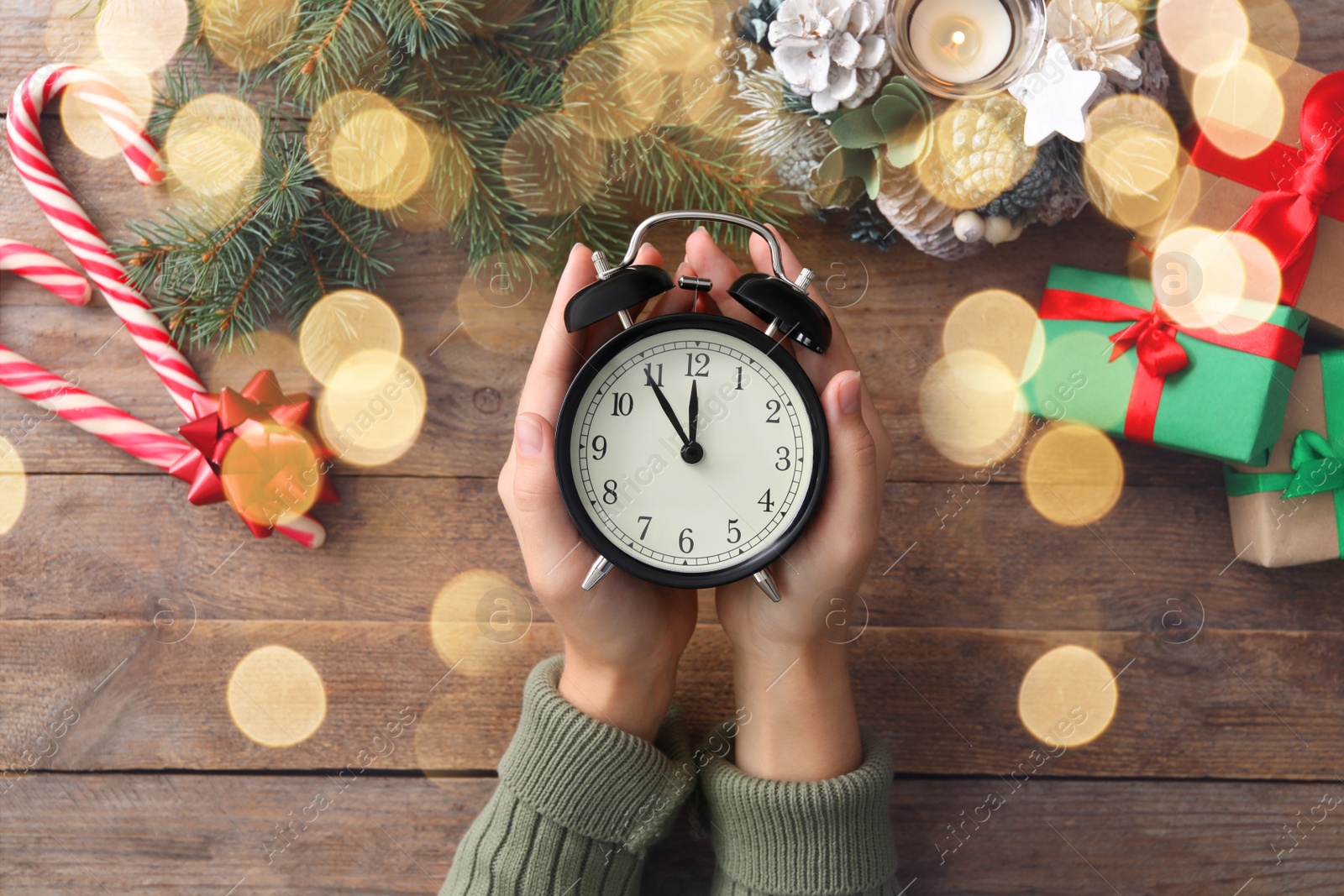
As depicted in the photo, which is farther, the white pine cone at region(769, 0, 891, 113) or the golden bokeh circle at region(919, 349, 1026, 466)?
the golden bokeh circle at region(919, 349, 1026, 466)

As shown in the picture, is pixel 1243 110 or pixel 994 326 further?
pixel 994 326

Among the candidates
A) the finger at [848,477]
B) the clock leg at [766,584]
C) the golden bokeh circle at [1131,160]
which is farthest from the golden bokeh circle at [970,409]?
the clock leg at [766,584]

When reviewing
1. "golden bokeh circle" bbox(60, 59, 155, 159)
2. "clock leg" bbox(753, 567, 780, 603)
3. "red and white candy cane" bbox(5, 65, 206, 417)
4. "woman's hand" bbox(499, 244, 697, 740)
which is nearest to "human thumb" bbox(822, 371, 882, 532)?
"clock leg" bbox(753, 567, 780, 603)

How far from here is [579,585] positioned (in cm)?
101

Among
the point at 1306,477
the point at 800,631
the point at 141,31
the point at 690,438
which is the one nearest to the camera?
the point at 690,438

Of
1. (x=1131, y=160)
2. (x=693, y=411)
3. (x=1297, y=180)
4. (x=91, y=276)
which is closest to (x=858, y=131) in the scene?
(x=1131, y=160)

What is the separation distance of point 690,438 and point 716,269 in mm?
309

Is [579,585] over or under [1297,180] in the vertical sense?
under

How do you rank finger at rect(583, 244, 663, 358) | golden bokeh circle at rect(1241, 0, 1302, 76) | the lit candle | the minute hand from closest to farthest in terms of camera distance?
the minute hand < finger at rect(583, 244, 663, 358) < the lit candle < golden bokeh circle at rect(1241, 0, 1302, 76)

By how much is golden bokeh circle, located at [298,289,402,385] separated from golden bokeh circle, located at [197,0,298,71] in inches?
14.2

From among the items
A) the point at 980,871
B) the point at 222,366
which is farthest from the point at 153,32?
the point at 980,871

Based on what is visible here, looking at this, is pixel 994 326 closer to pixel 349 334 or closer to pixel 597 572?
pixel 597 572

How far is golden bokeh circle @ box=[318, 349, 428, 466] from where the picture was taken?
1332 millimetres

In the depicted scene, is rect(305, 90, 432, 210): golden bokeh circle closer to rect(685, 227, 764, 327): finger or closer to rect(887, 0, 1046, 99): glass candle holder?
rect(685, 227, 764, 327): finger
